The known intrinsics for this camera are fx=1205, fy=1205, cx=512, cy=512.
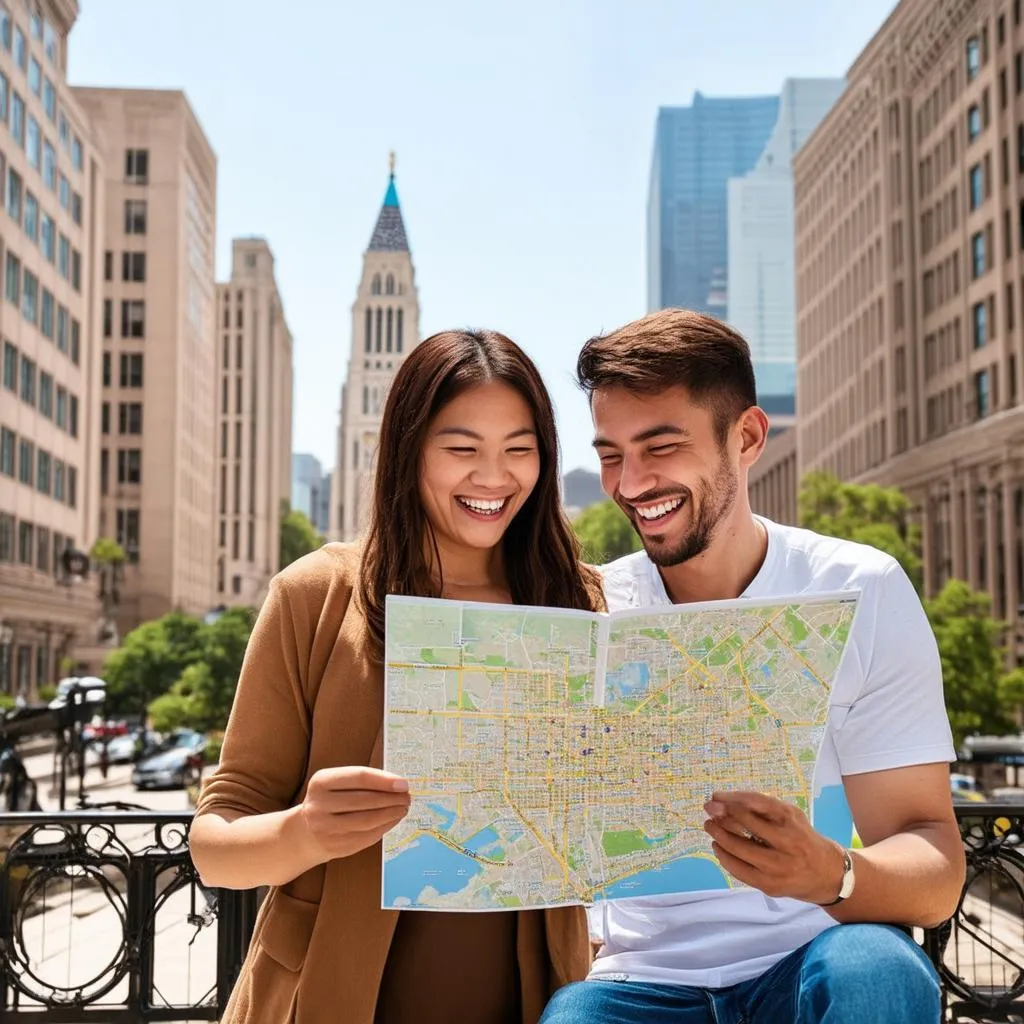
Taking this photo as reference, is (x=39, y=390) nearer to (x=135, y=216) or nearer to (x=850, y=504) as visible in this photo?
(x=850, y=504)

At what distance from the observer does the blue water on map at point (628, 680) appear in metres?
2.46

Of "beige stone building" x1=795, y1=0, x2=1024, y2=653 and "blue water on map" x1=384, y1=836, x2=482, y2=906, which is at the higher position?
"beige stone building" x1=795, y1=0, x2=1024, y2=653

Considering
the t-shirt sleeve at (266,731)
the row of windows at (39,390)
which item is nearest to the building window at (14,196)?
the row of windows at (39,390)

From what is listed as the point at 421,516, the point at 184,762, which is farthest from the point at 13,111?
the point at 421,516

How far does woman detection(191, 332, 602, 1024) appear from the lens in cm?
258

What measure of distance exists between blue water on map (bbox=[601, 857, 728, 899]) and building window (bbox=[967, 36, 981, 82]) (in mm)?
53621

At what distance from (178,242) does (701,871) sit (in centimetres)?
8526

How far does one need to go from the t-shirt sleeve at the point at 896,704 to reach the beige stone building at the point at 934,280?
1693 inches

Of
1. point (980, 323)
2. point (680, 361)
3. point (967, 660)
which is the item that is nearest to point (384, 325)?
point (980, 323)

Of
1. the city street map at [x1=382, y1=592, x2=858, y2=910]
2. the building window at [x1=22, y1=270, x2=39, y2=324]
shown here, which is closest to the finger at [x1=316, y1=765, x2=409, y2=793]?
the city street map at [x1=382, y1=592, x2=858, y2=910]

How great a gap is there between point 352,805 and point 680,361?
1.35 meters

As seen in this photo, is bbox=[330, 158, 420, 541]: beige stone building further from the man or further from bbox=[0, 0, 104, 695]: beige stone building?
the man

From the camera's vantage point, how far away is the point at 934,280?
55250mm

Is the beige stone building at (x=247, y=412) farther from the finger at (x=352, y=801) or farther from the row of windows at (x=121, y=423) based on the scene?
the finger at (x=352, y=801)
